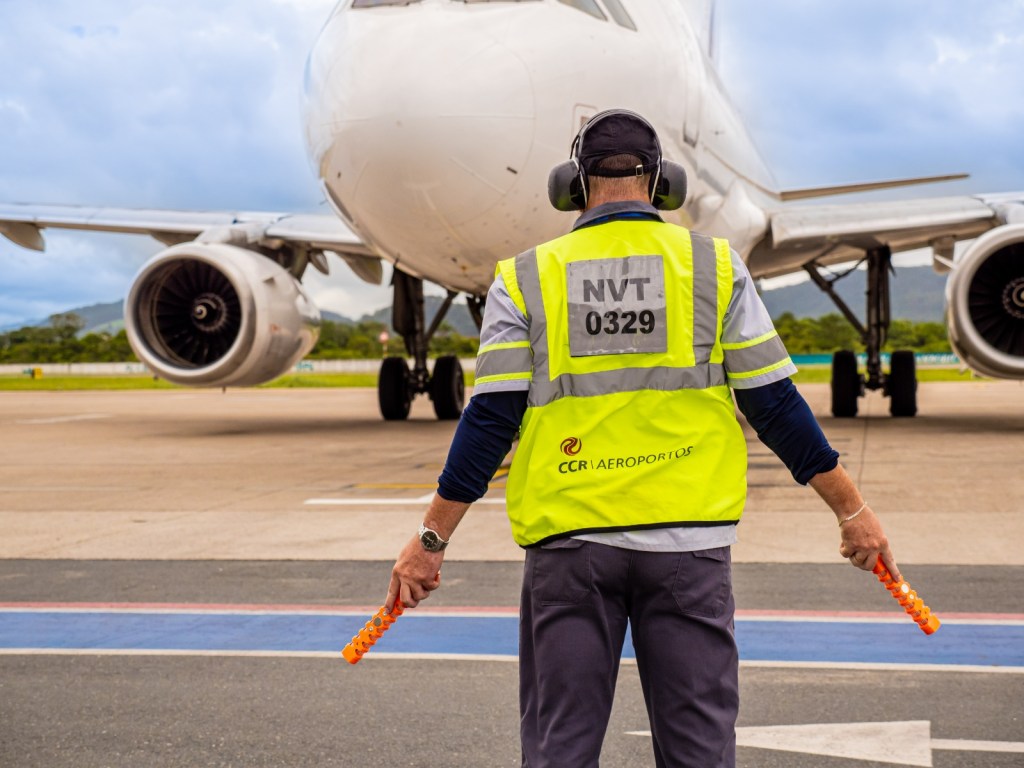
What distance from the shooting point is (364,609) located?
201 inches

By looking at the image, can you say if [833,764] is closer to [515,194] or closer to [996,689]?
[996,689]

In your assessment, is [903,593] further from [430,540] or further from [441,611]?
[441,611]

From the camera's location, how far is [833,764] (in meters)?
3.21

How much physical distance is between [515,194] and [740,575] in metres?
3.50

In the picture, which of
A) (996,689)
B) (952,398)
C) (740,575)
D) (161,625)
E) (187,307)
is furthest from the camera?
(952,398)

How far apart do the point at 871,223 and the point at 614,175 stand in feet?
38.4

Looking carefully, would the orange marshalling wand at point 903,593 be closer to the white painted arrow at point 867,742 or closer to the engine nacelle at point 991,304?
the white painted arrow at point 867,742

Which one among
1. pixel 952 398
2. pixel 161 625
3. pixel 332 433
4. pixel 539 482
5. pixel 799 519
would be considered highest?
pixel 539 482

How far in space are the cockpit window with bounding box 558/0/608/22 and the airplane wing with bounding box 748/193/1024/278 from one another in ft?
15.6

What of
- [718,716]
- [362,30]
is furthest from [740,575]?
[362,30]

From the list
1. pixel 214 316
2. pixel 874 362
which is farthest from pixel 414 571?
pixel 874 362

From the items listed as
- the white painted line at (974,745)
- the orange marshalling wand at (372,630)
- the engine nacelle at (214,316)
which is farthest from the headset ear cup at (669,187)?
the engine nacelle at (214,316)

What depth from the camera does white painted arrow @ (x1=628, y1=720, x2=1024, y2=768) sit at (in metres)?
3.26

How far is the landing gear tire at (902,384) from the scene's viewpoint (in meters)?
16.8
